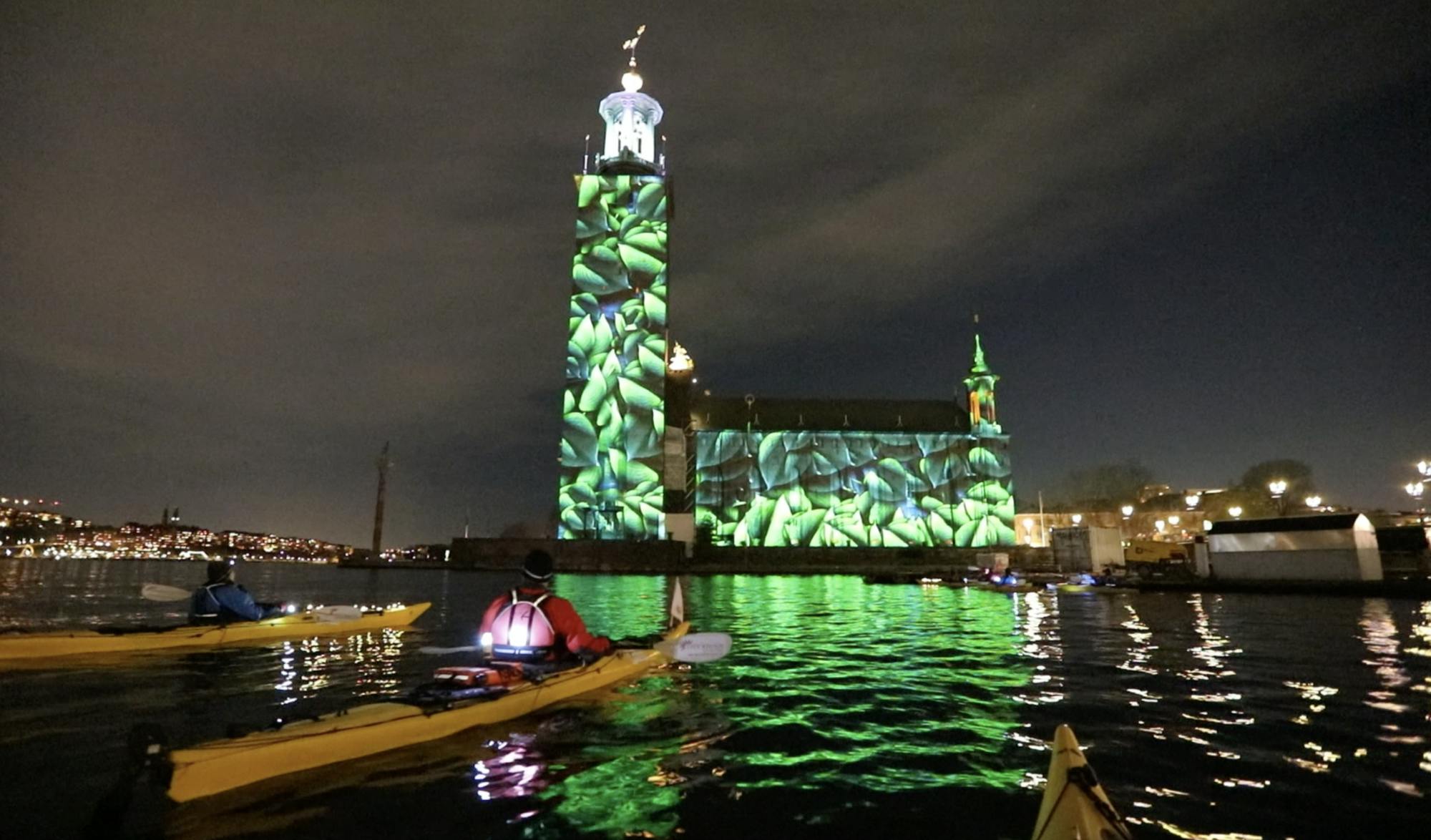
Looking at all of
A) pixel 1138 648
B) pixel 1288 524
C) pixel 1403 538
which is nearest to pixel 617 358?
pixel 1288 524

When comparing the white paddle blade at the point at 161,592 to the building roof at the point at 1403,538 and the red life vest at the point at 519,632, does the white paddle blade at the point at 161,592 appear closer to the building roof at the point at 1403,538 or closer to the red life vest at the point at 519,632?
the red life vest at the point at 519,632

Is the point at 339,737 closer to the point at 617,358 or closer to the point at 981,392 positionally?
the point at 617,358

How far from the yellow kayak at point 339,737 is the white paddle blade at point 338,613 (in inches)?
480

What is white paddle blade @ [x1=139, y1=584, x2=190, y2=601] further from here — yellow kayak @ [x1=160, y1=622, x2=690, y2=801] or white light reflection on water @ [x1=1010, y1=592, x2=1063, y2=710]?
white light reflection on water @ [x1=1010, y1=592, x2=1063, y2=710]

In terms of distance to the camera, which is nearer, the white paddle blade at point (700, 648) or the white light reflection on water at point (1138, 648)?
the white paddle blade at point (700, 648)

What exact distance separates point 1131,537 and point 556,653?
342ft

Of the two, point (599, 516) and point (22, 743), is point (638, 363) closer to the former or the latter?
point (599, 516)

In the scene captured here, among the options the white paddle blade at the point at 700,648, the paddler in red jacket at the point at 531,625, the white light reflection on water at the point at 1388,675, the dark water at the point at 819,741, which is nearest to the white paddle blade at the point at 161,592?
the dark water at the point at 819,741

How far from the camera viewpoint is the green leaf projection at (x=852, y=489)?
7875 centimetres

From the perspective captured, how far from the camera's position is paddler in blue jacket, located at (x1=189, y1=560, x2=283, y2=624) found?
50.9ft

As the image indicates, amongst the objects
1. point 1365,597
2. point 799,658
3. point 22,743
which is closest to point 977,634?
point 799,658

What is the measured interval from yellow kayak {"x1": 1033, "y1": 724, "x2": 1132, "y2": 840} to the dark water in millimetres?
1283

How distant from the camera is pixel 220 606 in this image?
1565 cm

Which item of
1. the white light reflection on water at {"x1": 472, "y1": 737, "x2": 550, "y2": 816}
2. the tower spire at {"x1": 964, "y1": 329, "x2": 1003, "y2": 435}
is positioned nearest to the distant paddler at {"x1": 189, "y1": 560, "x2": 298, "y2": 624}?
the white light reflection on water at {"x1": 472, "y1": 737, "x2": 550, "y2": 816}
